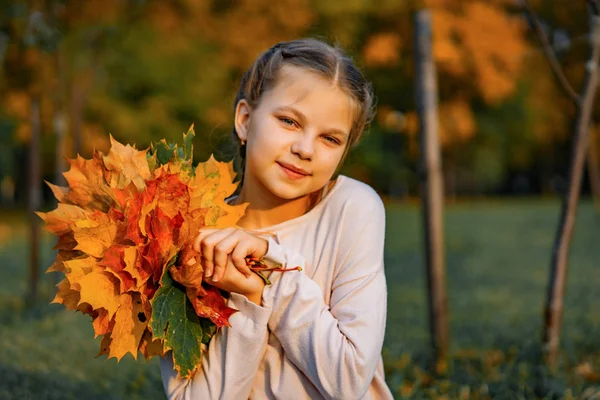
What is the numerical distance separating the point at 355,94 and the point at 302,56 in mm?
194

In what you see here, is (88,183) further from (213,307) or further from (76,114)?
(76,114)

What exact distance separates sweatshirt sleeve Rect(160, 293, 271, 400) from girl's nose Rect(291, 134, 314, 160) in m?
0.44

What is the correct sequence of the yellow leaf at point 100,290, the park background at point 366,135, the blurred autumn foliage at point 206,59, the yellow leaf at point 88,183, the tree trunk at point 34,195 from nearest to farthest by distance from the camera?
1. the yellow leaf at point 100,290
2. the yellow leaf at point 88,183
3. the park background at point 366,135
4. the tree trunk at point 34,195
5. the blurred autumn foliage at point 206,59

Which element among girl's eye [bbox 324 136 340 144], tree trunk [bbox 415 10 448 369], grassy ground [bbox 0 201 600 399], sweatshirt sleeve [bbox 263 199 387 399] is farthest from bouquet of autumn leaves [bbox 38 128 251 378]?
tree trunk [bbox 415 10 448 369]

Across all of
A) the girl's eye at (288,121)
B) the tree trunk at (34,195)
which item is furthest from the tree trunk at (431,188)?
the tree trunk at (34,195)

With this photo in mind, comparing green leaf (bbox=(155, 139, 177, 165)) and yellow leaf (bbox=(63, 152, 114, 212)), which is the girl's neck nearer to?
green leaf (bbox=(155, 139, 177, 165))

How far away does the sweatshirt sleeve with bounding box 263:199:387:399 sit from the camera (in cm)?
188

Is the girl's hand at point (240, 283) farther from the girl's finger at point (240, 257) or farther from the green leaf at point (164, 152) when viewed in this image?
the green leaf at point (164, 152)

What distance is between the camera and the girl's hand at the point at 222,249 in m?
1.81

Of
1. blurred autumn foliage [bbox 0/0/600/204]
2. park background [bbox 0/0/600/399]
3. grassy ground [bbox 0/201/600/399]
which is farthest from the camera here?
blurred autumn foliage [bbox 0/0/600/204]

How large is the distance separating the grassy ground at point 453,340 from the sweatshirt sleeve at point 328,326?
5.74 ft

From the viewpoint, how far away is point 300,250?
2084 millimetres

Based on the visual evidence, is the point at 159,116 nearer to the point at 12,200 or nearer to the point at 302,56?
the point at 302,56

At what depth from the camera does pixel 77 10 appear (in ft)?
25.3
